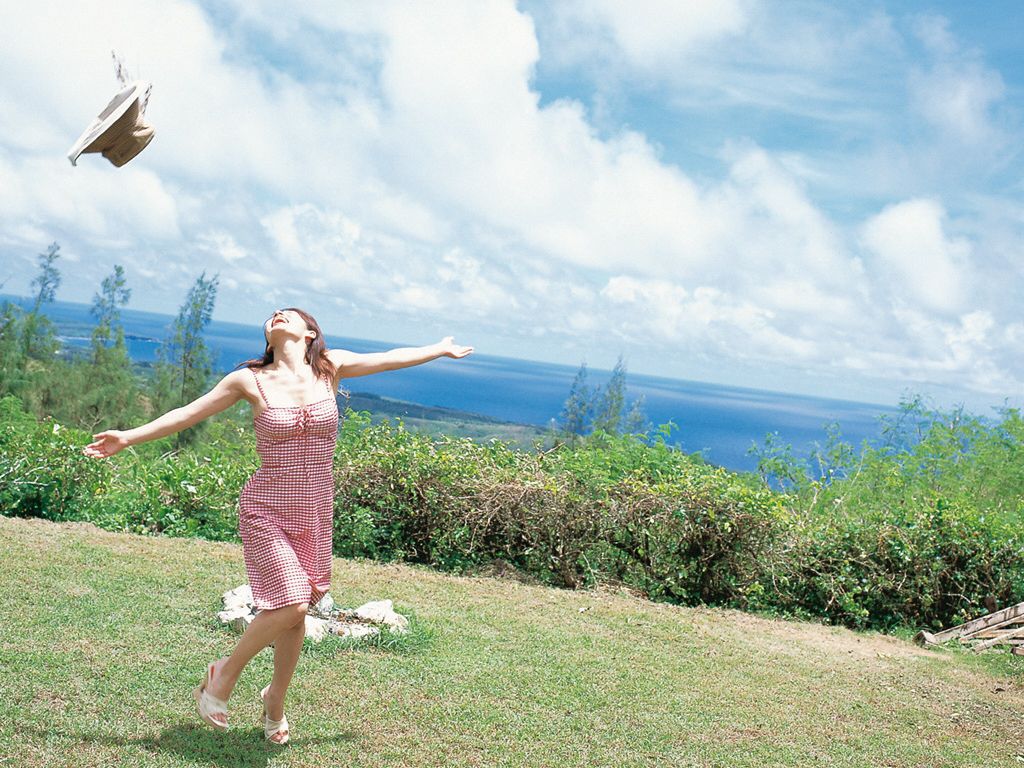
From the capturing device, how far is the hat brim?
3.76 meters

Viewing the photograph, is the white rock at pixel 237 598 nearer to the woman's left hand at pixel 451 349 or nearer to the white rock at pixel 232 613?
the white rock at pixel 232 613

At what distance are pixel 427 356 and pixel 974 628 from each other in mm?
6156

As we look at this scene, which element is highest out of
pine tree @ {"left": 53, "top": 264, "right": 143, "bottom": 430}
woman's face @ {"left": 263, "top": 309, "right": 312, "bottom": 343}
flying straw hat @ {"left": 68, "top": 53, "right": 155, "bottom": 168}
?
flying straw hat @ {"left": 68, "top": 53, "right": 155, "bottom": 168}

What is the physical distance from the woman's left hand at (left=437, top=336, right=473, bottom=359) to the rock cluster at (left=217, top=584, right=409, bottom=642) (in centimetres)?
195

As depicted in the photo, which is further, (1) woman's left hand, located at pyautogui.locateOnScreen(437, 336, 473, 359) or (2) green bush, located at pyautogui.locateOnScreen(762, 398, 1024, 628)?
(2) green bush, located at pyautogui.locateOnScreen(762, 398, 1024, 628)

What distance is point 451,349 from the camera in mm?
4871

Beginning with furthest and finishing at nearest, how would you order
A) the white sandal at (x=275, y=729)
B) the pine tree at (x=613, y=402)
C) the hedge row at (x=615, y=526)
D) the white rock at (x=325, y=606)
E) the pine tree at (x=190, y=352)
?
the pine tree at (x=613, y=402), the pine tree at (x=190, y=352), the hedge row at (x=615, y=526), the white rock at (x=325, y=606), the white sandal at (x=275, y=729)

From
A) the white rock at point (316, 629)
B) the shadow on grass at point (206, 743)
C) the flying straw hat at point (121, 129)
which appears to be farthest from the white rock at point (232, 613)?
the flying straw hat at point (121, 129)

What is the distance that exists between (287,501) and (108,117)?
1715 mm

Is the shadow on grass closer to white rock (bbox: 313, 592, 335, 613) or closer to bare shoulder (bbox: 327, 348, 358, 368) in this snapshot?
bare shoulder (bbox: 327, 348, 358, 368)

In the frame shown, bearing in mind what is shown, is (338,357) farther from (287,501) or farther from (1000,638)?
(1000,638)

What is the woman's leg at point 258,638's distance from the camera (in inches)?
158

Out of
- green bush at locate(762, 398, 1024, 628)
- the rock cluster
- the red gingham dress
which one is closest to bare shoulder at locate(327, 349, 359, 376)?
the red gingham dress

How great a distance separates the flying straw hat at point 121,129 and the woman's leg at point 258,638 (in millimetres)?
1980
